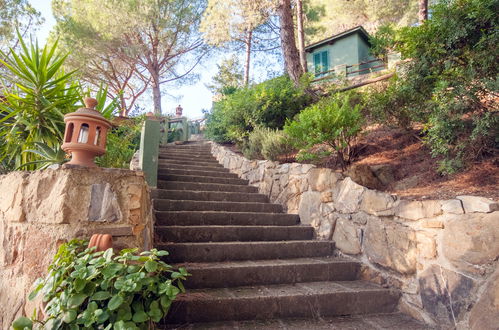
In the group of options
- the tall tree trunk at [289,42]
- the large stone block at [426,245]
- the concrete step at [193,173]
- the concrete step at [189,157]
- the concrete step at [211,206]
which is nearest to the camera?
the large stone block at [426,245]

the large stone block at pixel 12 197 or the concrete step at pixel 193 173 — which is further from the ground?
the concrete step at pixel 193 173

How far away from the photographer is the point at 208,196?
3729mm

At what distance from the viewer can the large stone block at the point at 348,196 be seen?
275cm

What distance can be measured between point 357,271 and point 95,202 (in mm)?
2344

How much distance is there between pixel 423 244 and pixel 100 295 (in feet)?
7.28

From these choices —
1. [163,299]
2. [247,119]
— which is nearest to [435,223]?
[163,299]

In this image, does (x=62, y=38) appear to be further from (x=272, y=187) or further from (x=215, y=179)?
(x=272, y=187)

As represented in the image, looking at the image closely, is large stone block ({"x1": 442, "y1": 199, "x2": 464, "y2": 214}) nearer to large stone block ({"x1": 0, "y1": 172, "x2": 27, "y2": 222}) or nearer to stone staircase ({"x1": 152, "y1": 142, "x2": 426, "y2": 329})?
stone staircase ({"x1": 152, "y1": 142, "x2": 426, "y2": 329})

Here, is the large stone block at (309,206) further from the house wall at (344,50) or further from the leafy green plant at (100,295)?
the house wall at (344,50)

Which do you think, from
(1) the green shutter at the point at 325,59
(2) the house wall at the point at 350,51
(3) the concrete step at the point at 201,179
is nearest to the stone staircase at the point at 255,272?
(3) the concrete step at the point at 201,179

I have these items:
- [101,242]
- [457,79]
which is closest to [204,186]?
[101,242]

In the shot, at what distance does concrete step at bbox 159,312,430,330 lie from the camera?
1886 mm

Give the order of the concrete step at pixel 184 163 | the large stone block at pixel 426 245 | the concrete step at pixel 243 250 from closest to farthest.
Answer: the large stone block at pixel 426 245 → the concrete step at pixel 243 250 → the concrete step at pixel 184 163

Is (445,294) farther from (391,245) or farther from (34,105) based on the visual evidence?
(34,105)
